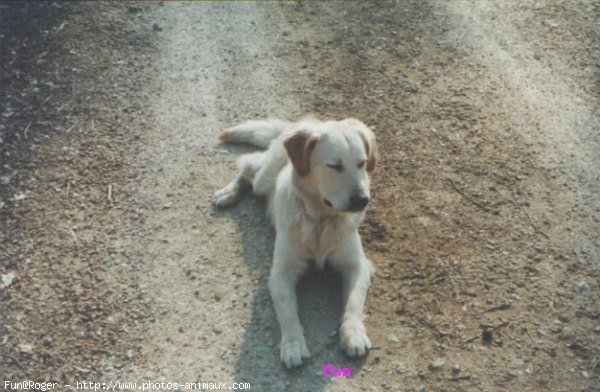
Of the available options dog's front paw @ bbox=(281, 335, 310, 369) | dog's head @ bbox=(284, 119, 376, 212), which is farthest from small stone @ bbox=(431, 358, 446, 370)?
dog's head @ bbox=(284, 119, 376, 212)

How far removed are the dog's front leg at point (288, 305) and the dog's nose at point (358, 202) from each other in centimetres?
74

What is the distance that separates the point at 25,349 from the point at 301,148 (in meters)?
2.30

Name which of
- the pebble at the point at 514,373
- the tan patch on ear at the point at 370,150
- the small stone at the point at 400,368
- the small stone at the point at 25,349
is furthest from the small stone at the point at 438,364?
the small stone at the point at 25,349

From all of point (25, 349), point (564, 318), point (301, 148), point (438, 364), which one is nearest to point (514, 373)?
point (438, 364)

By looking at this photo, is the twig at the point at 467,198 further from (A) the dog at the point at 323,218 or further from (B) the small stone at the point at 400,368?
(B) the small stone at the point at 400,368

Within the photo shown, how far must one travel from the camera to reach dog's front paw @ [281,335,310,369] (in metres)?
4.26

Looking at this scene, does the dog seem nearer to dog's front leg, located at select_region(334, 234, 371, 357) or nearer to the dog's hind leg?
dog's front leg, located at select_region(334, 234, 371, 357)

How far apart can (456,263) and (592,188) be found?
1.44 meters

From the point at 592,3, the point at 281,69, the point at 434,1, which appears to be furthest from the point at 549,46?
the point at 281,69

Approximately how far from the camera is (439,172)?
5.91 m

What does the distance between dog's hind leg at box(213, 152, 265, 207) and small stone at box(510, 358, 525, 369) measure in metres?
2.66

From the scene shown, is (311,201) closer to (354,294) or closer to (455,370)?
(354,294)

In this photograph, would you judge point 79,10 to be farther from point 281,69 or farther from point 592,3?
point 592,3

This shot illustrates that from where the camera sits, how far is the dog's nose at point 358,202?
4.32m
